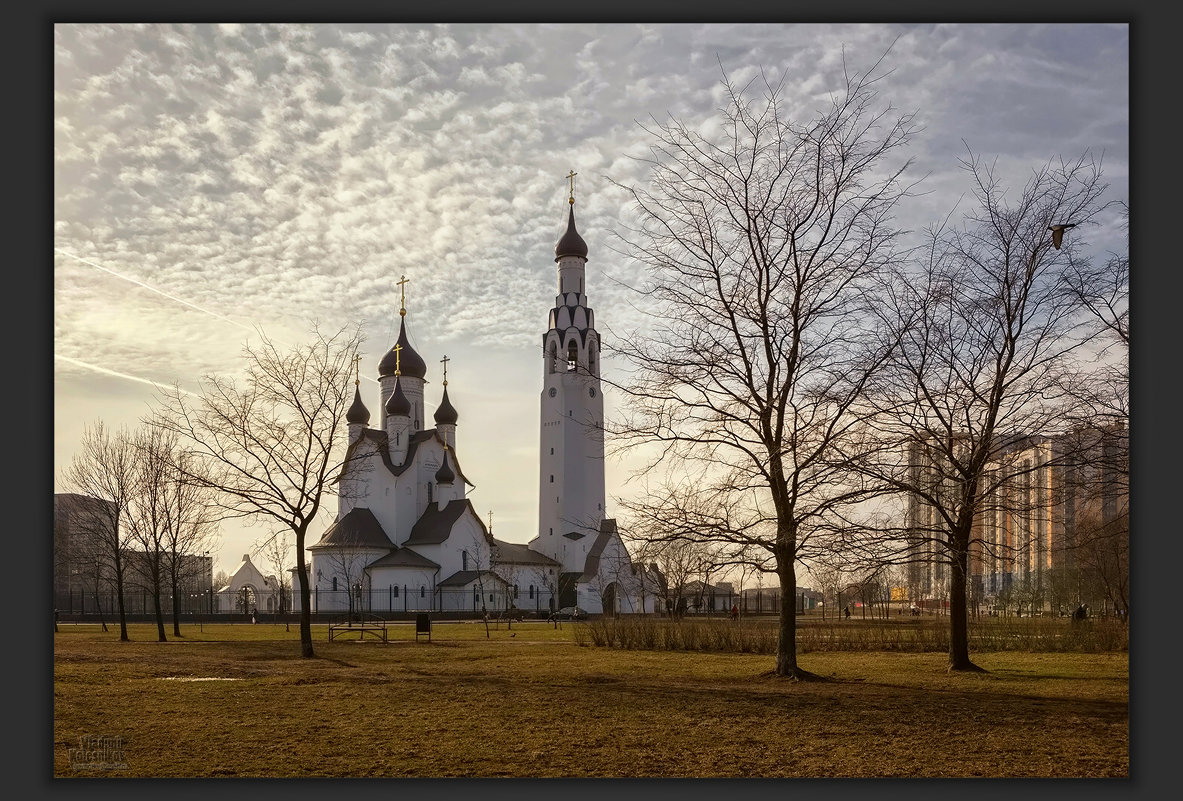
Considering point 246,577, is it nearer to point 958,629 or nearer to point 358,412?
point 358,412

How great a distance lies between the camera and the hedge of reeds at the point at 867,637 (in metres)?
24.6

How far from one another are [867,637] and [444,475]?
173ft

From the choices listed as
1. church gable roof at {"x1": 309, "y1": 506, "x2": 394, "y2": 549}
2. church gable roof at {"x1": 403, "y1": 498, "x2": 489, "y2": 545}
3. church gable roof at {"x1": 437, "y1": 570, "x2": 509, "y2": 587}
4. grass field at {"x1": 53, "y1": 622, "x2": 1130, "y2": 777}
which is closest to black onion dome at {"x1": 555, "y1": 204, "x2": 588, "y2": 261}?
church gable roof at {"x1": 403, "y1": 498, "x2": 489, "y2": 545}

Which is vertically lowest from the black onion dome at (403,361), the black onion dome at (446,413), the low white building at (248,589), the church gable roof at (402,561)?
the low white building at (248,589)

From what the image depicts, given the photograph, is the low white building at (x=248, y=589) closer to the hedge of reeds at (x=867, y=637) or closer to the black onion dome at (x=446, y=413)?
the black onion dome at (x=446, y=413)

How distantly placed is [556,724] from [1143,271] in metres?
8.48

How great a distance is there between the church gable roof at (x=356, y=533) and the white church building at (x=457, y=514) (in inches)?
3.6

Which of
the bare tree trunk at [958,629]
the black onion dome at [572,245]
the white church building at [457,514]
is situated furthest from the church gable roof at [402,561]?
the bare tree trunk at [958,629]

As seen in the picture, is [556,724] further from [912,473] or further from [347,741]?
[912,473]

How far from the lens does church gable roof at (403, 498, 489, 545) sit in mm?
72750

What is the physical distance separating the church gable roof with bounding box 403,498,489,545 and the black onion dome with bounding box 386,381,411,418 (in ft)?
25.0

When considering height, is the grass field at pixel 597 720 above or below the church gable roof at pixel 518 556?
above

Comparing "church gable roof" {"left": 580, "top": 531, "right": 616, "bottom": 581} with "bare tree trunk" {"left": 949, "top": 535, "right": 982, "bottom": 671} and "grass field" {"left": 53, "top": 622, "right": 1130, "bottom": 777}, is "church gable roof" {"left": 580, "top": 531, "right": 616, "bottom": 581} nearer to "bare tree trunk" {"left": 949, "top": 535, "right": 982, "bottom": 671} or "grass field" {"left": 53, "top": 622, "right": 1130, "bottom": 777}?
"grass field" {"left": 53, "top": 622, "right": 1130, "bottom": 777}

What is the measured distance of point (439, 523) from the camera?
243ft
